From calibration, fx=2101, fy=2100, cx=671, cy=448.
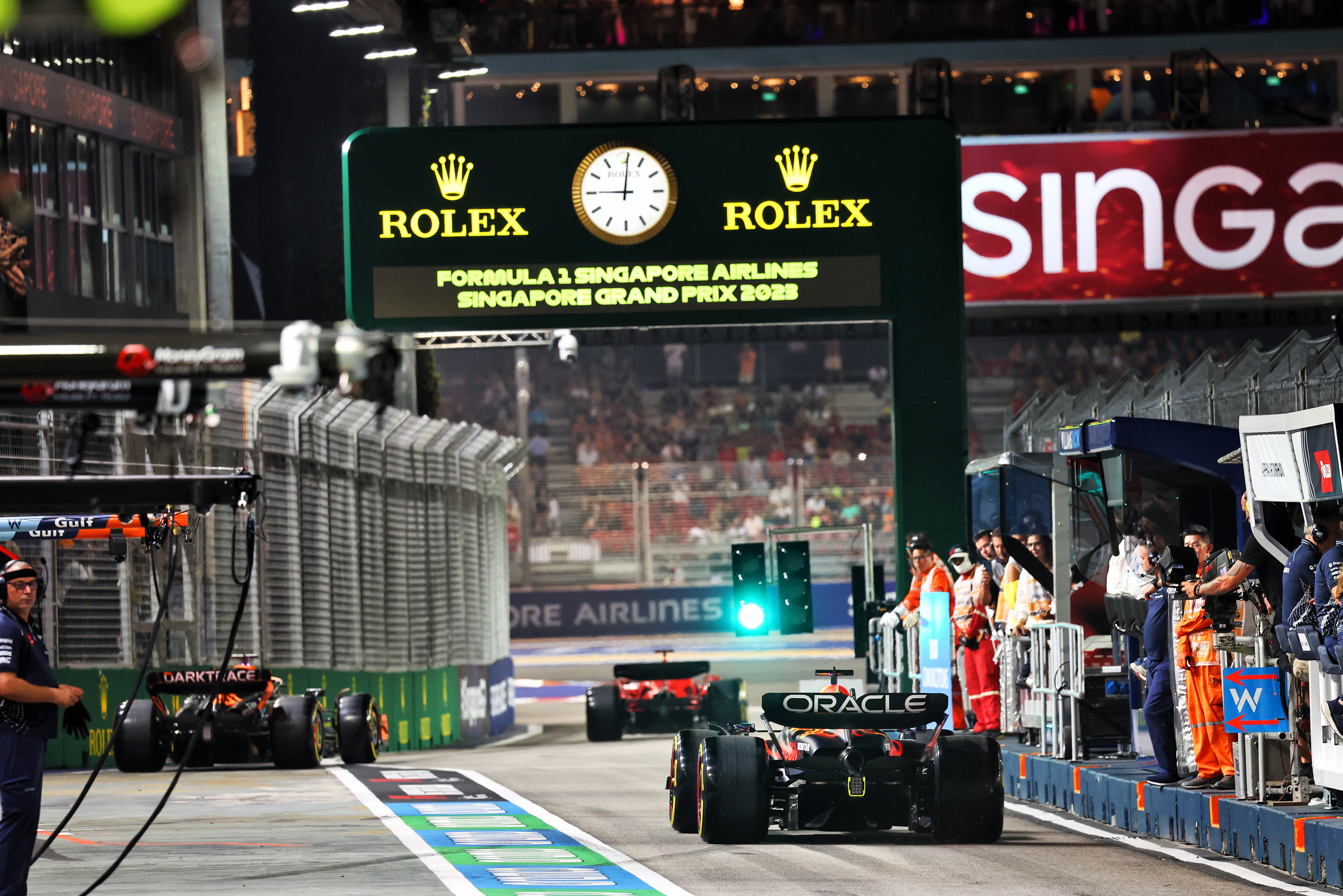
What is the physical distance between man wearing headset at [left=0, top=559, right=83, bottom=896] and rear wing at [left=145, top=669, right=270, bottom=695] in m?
Answer: 10.1

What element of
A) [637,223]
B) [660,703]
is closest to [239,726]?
[637,223]

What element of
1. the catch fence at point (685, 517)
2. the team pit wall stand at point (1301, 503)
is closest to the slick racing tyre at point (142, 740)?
the team pit wall stand at point (1301, 503)

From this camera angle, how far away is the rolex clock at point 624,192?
18984 millimetres

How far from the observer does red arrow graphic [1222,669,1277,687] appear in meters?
11.1

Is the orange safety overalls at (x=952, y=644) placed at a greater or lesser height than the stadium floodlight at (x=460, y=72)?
lesser

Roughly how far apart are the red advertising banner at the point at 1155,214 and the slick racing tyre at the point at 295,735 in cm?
860

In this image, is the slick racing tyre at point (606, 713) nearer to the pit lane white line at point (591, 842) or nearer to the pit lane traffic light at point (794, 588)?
the pit lane traffic light at point (794, 588)

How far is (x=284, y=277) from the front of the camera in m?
33.4

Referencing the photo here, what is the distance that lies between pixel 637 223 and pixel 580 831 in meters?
7.07

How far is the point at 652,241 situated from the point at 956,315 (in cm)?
297

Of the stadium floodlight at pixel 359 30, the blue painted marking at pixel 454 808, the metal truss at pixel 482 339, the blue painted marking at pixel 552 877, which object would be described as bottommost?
the blue painted marking at pixel 454 808

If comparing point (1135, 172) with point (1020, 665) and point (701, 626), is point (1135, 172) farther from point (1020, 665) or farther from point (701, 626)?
point (701, 626)

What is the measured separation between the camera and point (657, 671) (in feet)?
85.5

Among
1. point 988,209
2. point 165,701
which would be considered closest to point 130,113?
point 165,701
